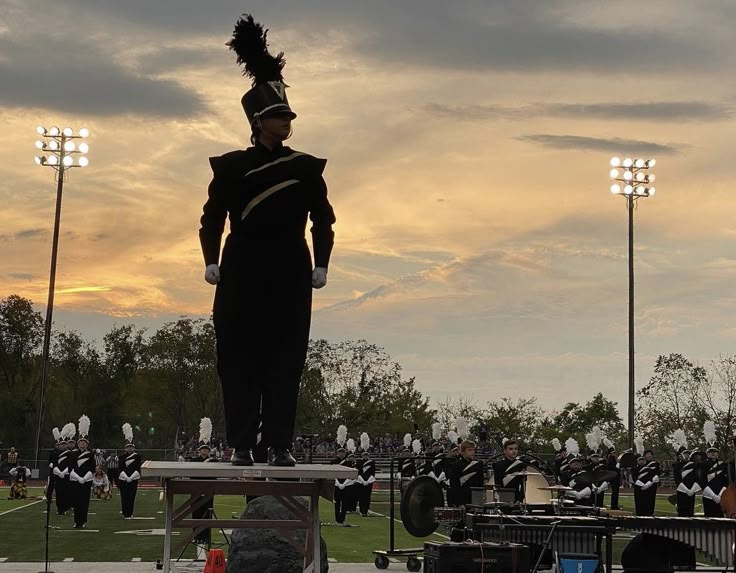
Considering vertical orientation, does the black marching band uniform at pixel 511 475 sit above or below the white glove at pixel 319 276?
below

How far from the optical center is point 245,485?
639 centimetres

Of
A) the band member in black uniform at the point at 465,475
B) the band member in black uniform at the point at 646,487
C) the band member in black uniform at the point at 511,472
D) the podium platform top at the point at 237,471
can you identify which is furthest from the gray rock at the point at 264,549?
the band member in black uniform at the point at 646,487

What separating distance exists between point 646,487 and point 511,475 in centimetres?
1605

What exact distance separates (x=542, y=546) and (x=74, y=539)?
39.7 feet

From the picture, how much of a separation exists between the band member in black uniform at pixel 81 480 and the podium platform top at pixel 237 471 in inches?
834

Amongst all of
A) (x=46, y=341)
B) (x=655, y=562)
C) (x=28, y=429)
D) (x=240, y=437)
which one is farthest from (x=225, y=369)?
(x=28, y=429)

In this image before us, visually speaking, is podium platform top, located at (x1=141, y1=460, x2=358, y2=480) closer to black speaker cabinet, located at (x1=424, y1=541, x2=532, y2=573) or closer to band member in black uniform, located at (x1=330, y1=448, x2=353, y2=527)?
black speaker cabinet, located at (x1=424, y1=541, x2=532, y2=573)

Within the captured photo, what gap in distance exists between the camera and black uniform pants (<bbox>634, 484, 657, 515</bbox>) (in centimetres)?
3197

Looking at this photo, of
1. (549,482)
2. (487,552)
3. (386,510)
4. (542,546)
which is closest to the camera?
(487,552)

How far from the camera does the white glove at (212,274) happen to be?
266 inches

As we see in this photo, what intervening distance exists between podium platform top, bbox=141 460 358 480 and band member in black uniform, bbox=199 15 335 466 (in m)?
0.44

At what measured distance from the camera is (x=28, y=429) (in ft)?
234

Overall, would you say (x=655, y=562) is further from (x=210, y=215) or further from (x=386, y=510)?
(x=386, y=510)

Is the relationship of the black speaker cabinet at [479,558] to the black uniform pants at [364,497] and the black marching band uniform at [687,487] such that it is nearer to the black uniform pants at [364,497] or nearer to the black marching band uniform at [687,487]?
the black marching band uniform at [687,487]
